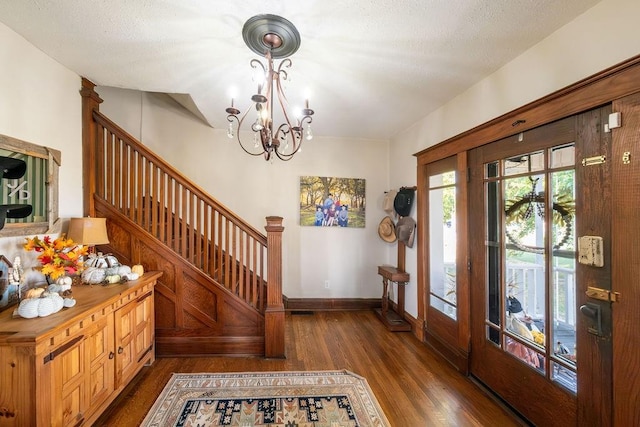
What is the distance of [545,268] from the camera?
1.84m

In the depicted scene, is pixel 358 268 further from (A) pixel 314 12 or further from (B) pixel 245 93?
(A) pixel 314 12

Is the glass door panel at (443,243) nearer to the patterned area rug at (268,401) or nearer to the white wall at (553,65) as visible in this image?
the white wall at (553,65)

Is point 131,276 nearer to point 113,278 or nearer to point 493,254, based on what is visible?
point 113,278

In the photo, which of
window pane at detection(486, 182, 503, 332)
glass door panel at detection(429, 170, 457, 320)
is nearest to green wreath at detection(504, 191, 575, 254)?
window pane at detection(486, 182, 503, 332)

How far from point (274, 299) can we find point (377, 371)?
1214 millimetres

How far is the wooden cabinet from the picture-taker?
1.37m

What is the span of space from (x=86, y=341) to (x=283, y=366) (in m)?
1.58

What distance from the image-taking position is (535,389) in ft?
6.13

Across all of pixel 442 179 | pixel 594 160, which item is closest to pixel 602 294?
pixel 594 160

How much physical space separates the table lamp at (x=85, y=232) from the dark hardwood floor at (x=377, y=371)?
1.27 metres

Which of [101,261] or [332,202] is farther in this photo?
[332,202]

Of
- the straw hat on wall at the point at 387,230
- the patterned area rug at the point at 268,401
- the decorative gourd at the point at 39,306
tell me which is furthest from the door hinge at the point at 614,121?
the decorative gourd at the point at 39,306

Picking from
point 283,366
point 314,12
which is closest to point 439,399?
point 283,366

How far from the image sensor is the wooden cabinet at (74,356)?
1.37 m
